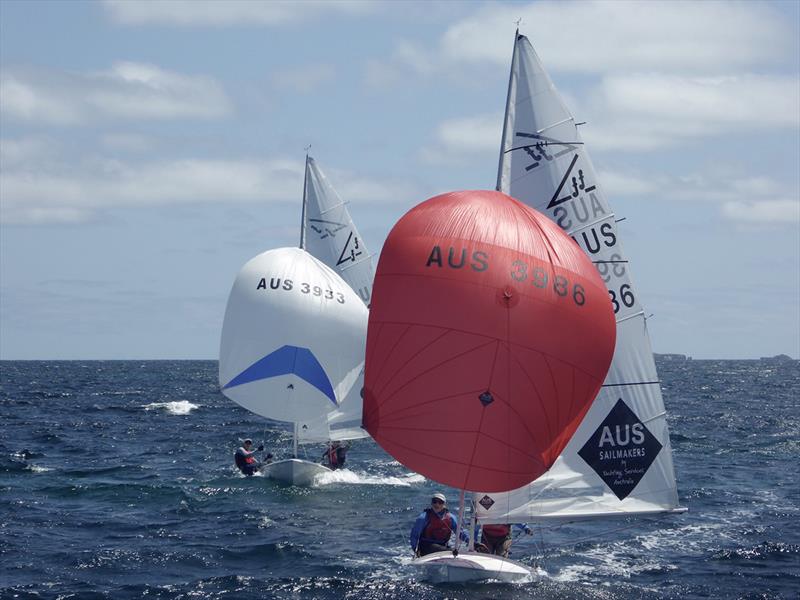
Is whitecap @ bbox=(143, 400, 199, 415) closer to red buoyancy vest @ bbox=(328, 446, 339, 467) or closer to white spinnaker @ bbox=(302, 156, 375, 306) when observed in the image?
white spinnaker @ bbox=(302, 156, 375, 306)

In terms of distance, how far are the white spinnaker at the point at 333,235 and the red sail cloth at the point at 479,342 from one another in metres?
19.2

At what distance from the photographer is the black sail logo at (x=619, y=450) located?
20.5 metres

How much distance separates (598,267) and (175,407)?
2205 inches

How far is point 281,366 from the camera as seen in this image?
3061cm

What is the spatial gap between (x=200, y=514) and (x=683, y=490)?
48.9ft

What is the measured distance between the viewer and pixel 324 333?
31.1 meters

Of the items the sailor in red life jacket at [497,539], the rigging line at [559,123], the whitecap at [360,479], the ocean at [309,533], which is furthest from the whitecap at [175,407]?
the rigging line at [559,123]

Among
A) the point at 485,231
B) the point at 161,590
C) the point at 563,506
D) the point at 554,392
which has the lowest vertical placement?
the point at 161,590

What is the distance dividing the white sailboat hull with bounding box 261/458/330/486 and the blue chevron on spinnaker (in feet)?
9.68

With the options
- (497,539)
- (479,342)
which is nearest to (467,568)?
(497,539)

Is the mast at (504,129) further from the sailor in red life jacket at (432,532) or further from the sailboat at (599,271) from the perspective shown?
the sailor in red life jacket at (432,532)

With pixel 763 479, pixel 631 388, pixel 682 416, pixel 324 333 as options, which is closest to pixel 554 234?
pixel 631 388

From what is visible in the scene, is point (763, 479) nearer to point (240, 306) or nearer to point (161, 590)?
point (240, 306)

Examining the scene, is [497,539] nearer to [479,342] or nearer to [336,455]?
[479,342]
